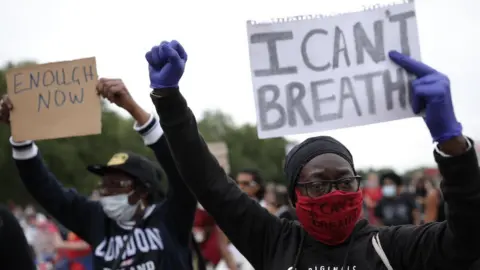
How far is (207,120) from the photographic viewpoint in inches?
4090

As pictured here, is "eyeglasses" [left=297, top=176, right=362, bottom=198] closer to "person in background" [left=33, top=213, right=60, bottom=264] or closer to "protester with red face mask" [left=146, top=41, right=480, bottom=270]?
"protester with red face mask" [left=146, top=41, right=480, bottom=270]

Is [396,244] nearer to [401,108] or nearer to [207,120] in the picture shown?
[401,108]

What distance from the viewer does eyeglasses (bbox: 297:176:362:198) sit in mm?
2762

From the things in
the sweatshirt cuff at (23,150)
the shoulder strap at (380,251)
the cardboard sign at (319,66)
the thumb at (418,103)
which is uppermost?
the cardboard sign at (319,66)

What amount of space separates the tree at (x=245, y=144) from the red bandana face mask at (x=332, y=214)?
85.8 metres

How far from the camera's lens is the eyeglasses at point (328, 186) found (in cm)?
276

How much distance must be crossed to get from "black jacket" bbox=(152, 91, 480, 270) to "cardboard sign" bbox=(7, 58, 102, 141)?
3.98 ft

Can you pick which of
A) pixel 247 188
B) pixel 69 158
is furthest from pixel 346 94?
pixel 69 158

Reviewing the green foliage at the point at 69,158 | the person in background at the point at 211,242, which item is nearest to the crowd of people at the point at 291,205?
the person in background at the point at 211,242

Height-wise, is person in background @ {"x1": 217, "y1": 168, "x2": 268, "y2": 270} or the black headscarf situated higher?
the black headscarf

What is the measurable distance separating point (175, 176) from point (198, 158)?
1.27m

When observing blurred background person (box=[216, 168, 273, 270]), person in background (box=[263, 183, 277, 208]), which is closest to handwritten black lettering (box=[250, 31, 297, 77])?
blurred background person (box=[216, 168, 273, 270])

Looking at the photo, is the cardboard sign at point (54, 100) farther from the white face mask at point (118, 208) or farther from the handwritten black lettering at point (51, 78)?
the white face mask at point (118, 208)

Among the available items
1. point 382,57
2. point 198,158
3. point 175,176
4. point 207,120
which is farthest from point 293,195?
point 207,120
